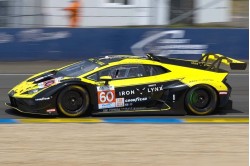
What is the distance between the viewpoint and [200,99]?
1093 cm

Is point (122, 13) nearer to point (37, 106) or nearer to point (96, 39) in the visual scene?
point (96, 39)

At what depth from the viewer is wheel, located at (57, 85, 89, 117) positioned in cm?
1039

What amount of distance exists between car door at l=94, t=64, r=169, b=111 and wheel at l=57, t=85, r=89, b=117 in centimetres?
27

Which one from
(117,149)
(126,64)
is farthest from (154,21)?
(117,149)

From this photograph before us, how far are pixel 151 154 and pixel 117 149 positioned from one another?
513 mm

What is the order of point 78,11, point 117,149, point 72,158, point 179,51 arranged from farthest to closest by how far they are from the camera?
point 78,11 → point 179,51 → point 117,149 → point 72,158

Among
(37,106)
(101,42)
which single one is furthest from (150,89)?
(101,42)

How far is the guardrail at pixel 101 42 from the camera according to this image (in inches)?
734

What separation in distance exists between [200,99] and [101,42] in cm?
836

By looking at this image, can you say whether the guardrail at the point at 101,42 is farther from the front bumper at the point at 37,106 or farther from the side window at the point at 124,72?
the front bumper at the point at 37,106

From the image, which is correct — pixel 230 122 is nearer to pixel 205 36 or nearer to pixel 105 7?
pixel 205 36

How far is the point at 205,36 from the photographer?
19.0 metres

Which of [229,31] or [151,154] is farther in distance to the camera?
[229,31]

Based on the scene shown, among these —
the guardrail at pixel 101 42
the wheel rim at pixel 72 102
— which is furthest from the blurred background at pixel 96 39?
the wheel rim at pixel 72 102
